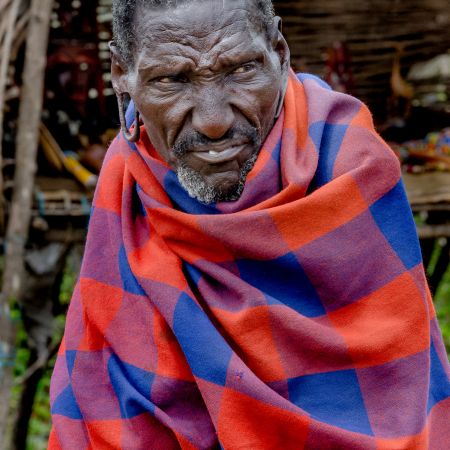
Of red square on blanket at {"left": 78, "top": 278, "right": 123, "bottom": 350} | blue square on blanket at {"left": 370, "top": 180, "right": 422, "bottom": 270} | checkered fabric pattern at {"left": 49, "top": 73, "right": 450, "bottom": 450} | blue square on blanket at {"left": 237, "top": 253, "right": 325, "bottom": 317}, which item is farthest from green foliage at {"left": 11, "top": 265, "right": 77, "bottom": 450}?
blue square on blanket at {"left": 370, "top": 180, "right": 422, "bottom": 270}

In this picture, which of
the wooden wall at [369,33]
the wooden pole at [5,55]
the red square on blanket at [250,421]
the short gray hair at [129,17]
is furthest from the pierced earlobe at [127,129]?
the wooden wall at [369,33]

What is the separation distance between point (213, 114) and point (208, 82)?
7 cm

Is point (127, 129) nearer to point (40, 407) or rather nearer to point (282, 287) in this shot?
point (282, 287)

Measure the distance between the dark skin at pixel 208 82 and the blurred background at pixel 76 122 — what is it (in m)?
1.18

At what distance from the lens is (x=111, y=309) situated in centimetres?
164

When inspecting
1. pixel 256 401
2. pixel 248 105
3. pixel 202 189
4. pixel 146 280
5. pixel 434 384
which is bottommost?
pixel 434 384

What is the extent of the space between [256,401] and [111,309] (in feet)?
1.26

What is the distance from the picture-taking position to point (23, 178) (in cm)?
263

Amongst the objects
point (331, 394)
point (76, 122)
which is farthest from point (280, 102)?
point (76, 122)

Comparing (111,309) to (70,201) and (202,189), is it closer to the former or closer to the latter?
(202,189)

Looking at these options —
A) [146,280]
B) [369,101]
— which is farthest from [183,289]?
[369,101]

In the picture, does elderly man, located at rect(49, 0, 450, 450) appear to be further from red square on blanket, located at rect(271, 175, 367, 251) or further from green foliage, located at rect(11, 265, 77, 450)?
green foliage, located at rect(11, 265, 77, 450)

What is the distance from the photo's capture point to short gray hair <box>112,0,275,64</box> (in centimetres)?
152

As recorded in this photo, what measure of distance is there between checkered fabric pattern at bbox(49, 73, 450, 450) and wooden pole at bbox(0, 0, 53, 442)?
111cm
